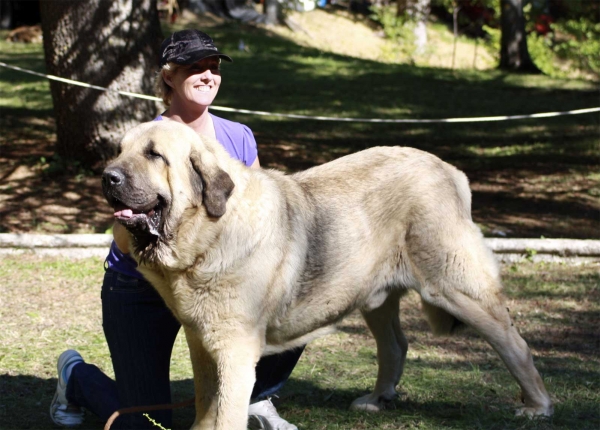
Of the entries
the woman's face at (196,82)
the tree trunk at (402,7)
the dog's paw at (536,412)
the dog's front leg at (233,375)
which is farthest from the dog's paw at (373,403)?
the tree trunk at (402,7)

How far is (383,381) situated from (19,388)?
7.44 feet

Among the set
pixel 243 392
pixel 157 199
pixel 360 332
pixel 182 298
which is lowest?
pixel 360 332

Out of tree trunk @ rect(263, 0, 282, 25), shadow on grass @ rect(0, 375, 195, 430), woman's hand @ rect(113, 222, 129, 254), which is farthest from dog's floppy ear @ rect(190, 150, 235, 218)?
tree trunk @ rect(263, 0, 282, 25)

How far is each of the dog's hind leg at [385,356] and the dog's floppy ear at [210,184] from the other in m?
1.61

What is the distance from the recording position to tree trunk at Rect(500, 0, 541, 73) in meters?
19.6

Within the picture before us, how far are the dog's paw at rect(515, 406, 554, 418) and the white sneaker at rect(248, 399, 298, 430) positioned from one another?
4.19ft

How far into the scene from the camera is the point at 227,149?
423cm

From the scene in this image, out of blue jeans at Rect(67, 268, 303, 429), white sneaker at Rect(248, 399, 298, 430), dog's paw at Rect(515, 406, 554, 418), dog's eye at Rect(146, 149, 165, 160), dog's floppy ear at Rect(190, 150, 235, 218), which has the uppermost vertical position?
dog's eye at Rect(146, 149, 165, 160)

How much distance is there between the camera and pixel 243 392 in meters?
3.66

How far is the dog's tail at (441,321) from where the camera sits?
14.8 ft

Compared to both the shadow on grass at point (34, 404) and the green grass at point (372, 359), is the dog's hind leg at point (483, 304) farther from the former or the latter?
the shadow on grass at point (34, 404)

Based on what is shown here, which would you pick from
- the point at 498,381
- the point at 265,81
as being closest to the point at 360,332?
the point at 498,381

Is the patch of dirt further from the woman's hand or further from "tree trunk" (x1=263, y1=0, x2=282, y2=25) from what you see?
the woman's hand

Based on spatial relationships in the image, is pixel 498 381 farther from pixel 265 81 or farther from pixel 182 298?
pixel 265 81
